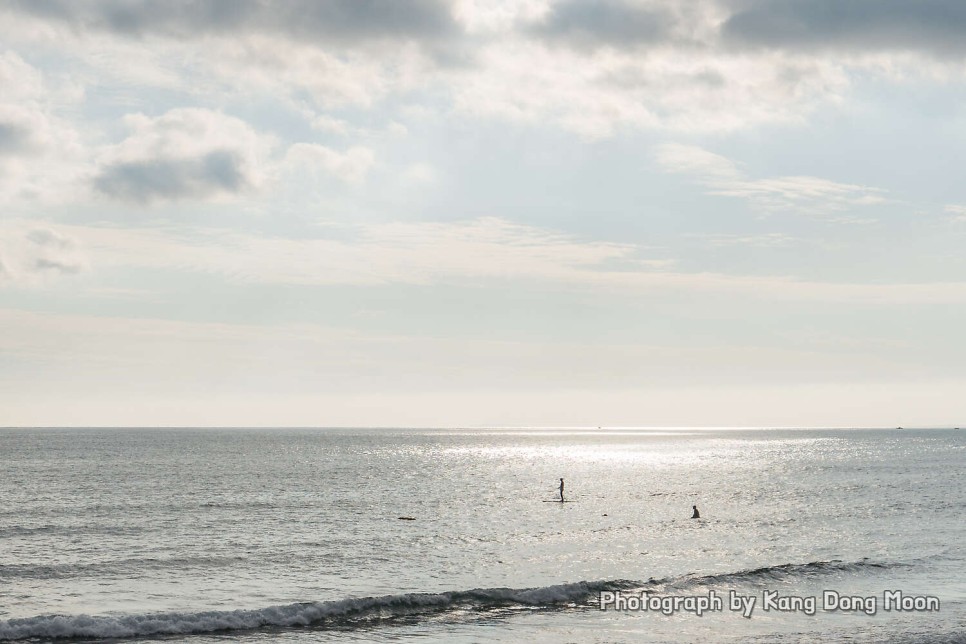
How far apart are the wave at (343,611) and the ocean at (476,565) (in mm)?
101

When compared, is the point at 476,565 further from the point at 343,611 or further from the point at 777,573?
the point at 777,573

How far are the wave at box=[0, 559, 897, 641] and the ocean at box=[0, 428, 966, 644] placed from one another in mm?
101

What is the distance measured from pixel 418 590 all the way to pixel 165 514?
40.7 m

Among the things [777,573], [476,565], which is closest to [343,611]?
[476,565]

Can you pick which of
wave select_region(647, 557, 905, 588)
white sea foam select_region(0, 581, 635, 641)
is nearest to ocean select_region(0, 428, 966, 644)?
white sea foam select_region(0, 581, 635, 641)

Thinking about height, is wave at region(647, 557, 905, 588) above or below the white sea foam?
below

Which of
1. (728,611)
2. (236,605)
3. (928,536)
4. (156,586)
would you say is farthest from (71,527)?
(928,536)

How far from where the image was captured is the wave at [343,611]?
118 ft

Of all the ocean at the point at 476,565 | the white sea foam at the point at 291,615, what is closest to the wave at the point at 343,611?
the white sea foam at the point at 291,615

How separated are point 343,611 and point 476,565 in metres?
15.6

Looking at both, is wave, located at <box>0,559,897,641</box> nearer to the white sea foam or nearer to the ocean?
the white sea foam

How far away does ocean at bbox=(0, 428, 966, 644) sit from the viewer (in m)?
37.3

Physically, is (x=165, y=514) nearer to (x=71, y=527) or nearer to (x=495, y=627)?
(x=71, y=527)

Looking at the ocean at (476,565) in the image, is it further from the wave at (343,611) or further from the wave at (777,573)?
the wave at (777,573)
